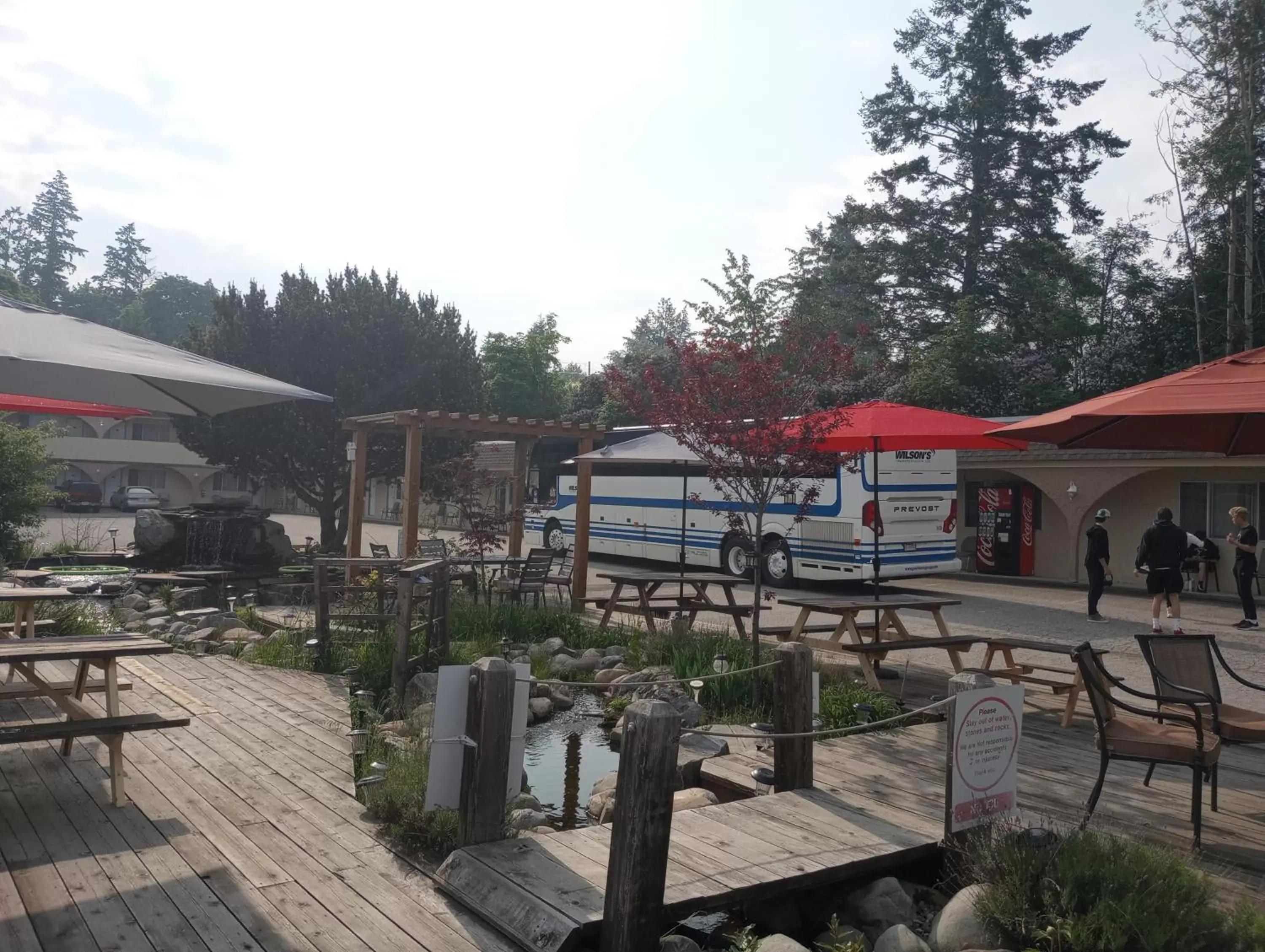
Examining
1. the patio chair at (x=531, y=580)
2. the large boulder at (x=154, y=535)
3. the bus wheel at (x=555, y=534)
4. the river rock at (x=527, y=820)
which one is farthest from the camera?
the bus wheel at (x=555, y=534)

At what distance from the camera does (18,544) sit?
17.0 m

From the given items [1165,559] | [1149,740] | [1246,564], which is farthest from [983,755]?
[1246,564]

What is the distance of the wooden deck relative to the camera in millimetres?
3598

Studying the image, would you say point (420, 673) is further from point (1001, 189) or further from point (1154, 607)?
point (1001, 189)

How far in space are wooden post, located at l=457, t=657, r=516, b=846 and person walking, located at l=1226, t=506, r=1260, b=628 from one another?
1286 cm

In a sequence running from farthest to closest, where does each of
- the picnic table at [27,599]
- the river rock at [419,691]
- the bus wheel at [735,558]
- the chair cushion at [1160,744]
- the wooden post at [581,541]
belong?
the bus wheel at [735,558] < the wooden post at [581,541] < the river rock at [419,691] < the picnic table at [27,599] < the chair cushion at [1160,744]

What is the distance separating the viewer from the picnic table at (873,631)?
8188 millimetres

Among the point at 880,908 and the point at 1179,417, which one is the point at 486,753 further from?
the point at 1179,417

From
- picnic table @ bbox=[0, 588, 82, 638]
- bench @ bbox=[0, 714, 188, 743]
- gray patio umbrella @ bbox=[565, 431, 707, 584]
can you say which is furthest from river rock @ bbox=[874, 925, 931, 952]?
gray patio umbrella @ bbox=[565, 431, 707, 584]

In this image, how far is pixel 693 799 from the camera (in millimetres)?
5441

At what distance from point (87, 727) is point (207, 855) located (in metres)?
0.95

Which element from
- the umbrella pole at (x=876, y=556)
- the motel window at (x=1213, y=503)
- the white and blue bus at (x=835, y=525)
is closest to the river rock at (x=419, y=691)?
the umbrella pole at (x=876, y=556)

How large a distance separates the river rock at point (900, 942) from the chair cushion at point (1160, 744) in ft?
5.77

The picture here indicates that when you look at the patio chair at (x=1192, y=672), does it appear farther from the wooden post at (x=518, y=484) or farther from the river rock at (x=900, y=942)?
the wooden post at (x=518, y=484)
